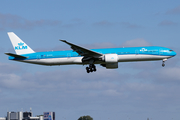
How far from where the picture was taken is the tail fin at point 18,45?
5756 centimetres

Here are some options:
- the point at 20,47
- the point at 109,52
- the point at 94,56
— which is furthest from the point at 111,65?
the point at 20,47

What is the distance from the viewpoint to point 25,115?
134 metres

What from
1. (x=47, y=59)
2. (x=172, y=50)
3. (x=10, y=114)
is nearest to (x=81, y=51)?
(x=47, y=59)

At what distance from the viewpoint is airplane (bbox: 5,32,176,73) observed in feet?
171

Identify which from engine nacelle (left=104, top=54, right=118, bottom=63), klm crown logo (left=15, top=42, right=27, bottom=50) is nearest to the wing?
engine nacelle (left=104, top=54, right=118, bottom=63)

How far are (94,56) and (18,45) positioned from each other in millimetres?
15591

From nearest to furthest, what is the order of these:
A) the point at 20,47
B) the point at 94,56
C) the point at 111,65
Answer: the point at 94,56, the point at 111,65, the point at 20,47

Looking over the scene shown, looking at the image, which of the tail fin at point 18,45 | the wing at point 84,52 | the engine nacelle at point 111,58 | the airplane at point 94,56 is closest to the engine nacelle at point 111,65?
the airplane at point 94,56

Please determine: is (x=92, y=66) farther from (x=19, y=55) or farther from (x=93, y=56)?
(x=19, y=55)

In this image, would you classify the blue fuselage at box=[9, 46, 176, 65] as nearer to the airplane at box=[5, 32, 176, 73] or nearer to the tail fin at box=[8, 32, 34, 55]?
the airplane at box=[5, 32, 176, 73]

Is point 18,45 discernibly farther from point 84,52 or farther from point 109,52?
Answer: point 109,52

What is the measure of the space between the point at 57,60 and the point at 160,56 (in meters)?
17.4

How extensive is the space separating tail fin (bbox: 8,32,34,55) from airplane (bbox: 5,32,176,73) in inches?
36.3

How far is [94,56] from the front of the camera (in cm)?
5266
